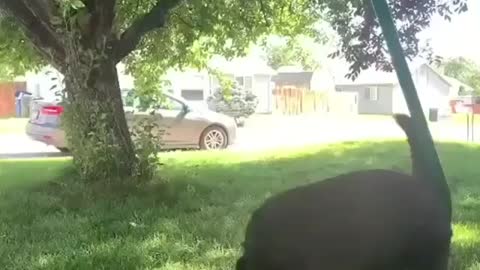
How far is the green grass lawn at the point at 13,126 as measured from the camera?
14.8 metres

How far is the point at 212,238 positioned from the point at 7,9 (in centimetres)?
277

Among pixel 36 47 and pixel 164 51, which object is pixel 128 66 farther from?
pixel 36 47

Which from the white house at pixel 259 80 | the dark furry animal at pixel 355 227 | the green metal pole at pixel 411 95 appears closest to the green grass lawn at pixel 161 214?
the green metal pole at pixel 411 95

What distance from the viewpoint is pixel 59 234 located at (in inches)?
149

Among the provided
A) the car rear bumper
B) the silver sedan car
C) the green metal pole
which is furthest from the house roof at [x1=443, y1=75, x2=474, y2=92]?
the car rear bumper

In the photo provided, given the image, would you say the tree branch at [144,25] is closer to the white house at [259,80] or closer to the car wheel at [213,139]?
the car wheel at [213,139]

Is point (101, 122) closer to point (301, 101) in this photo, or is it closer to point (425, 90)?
point (425, 90)

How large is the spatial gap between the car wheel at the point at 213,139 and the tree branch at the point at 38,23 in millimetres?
5684

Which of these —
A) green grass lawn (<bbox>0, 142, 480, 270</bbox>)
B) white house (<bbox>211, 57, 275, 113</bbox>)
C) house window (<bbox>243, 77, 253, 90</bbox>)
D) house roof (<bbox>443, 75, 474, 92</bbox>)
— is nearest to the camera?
green grass lawn (<bbox>0, 142, 480, 270</bbox>)

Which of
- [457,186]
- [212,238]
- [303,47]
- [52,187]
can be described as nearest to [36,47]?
[52,187]

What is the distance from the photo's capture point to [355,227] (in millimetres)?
1328

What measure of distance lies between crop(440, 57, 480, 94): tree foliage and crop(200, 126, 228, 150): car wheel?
4821 millimetres

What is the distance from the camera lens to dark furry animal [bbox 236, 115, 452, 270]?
4.33 ft

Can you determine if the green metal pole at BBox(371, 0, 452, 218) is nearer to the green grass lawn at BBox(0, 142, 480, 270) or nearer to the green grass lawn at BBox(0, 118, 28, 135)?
the green grass lawn at BBox(0, 142, 480, 270)
